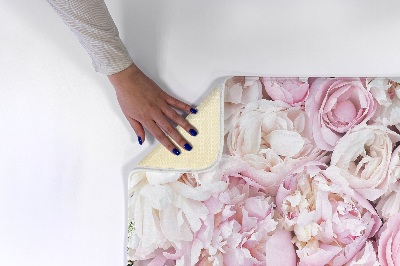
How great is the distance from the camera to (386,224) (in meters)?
0.87

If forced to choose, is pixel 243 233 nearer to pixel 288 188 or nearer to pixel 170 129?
pixel 288 188

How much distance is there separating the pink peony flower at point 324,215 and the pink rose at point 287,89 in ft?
0.37

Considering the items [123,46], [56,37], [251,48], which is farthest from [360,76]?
[56,37]

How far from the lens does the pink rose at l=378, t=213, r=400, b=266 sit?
868 mm

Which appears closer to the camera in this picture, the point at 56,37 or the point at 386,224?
the point at 386,224

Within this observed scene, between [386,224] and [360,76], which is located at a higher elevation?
[360,76]

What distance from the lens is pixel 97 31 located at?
2.71ft

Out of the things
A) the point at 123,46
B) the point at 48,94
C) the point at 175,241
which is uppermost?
the point at 123,46

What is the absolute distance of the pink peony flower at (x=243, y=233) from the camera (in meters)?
0.89

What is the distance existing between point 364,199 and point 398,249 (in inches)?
3.9

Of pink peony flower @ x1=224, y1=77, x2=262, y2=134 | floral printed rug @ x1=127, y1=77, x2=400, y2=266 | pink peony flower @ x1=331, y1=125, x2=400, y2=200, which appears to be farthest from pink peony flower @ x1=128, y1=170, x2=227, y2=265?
pink peony flower @ x1=331, y1=125, x2=400, y2=200

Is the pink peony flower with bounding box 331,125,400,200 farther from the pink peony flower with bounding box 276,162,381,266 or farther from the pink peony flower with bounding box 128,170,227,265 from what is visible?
the pink peony flower with bounding box 128,170,227,265

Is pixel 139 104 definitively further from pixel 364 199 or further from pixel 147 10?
pixel 364 199

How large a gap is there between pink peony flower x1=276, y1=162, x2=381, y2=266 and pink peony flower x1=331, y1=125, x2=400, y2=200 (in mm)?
15
